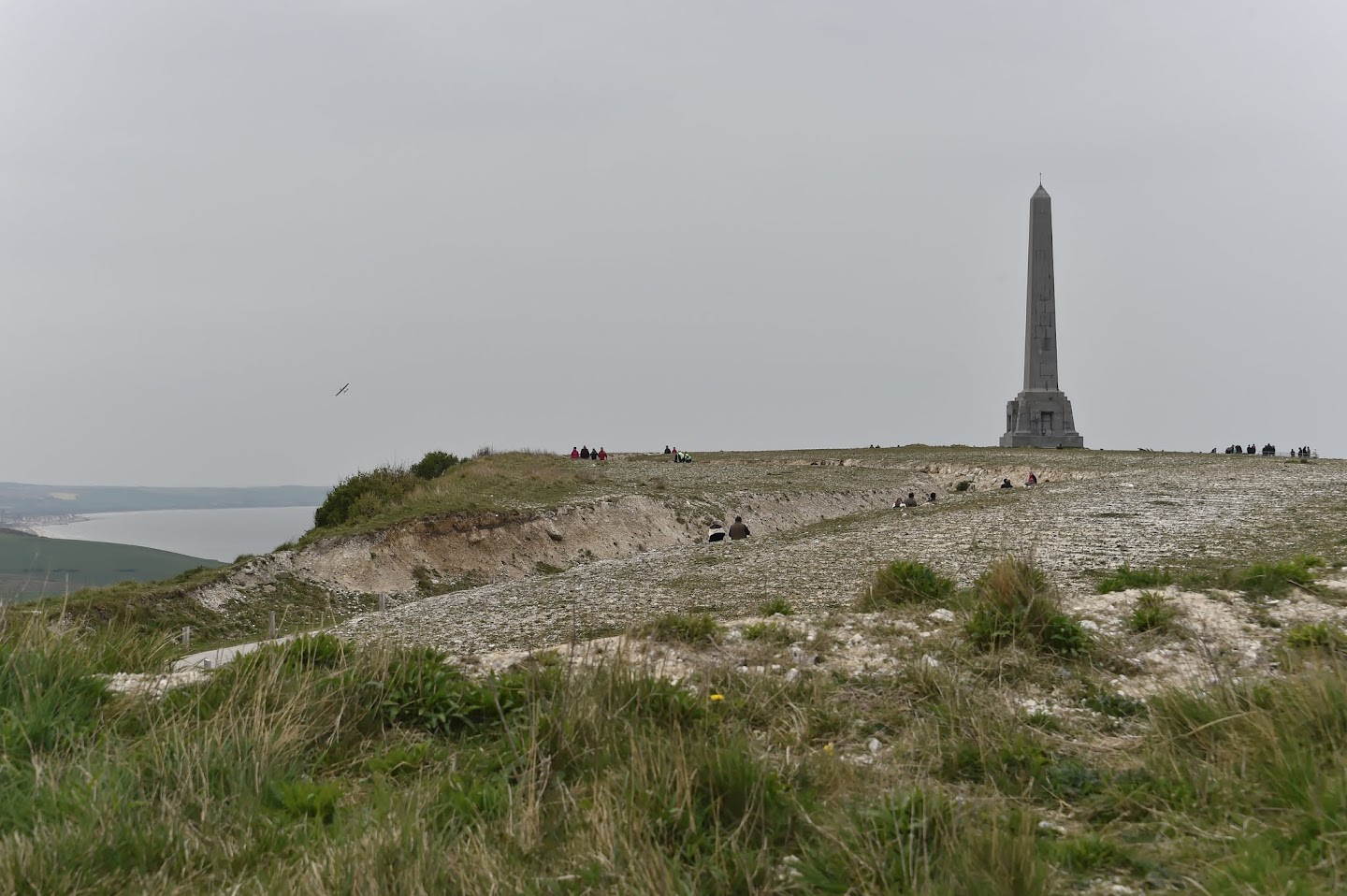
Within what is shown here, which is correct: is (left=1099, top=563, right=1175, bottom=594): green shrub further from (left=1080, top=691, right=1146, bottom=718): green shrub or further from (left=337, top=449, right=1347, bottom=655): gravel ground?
(left=1080, top=691, right=1146, bottom=718): green shrub

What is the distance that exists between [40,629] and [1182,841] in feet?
25.9

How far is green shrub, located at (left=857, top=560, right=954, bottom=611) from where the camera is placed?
1109cm

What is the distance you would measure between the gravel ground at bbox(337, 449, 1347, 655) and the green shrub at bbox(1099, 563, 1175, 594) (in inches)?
12.4

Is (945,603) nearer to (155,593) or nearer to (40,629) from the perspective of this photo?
(40,629)

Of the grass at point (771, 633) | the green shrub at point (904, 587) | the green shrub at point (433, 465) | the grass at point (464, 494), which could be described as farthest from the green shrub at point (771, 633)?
the green shrub at point (433, 465)

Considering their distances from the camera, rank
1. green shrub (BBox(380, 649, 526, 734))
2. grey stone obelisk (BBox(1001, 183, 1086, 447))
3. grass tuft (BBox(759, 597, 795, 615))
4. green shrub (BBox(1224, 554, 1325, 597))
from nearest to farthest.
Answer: green shrub (BBox(380, 649, 526, 734)) → green shrub (BBox(1224, 554, 1325, 597)) → grass tuft (BBox(759, 597, 795, 615)) → grey stone obelisk (BBox(1001, 183, 1086, 447))

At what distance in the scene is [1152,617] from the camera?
30.7 ft

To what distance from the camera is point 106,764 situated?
16.2 ft

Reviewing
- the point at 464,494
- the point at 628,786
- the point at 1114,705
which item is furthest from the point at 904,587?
the point at 464,494

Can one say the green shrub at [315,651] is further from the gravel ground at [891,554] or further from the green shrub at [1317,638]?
the green shrub at [1317,638]

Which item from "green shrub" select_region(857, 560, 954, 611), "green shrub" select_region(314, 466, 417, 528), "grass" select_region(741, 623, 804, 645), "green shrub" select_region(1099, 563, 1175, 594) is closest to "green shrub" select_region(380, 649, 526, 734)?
"grass" select_region(741, 623, 804, 645)

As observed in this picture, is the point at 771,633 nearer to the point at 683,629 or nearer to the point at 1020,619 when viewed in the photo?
the point at 683,629

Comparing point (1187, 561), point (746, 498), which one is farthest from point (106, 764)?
point (746, 498)

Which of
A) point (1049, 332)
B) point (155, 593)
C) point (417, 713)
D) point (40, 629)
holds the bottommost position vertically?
point (155, 593)
